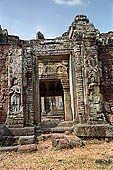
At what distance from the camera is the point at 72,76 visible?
299 inches

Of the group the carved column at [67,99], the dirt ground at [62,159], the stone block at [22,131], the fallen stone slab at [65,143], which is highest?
the carved column at [67,99]

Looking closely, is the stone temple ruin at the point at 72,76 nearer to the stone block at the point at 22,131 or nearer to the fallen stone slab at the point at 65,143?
the stone block at the point at 22,131

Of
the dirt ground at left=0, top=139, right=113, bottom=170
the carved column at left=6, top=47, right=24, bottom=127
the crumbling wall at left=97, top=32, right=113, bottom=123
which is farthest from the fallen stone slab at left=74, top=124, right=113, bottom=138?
the carved column at left=6, top=47, right=24, bottom=127

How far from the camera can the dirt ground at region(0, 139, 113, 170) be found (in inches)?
140

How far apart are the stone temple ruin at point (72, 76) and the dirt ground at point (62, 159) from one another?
65.4 inches

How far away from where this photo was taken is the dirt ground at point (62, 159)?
3.56 meters

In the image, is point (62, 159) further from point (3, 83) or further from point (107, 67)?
point (107, 67)

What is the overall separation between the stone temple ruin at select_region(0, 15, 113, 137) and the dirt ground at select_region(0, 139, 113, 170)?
5.45ft

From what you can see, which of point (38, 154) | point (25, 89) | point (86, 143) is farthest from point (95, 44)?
point (38, 154)

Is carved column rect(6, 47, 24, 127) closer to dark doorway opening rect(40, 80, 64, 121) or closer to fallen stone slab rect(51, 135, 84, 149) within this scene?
fallen stone slab rect(51, 135, 84, 149)

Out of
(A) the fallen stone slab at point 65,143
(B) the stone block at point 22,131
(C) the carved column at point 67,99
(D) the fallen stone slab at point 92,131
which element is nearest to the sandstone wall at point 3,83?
(B) the stone block at point 22,131

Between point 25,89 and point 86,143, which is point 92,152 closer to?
point 86,143

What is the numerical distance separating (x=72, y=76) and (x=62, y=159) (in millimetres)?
4154

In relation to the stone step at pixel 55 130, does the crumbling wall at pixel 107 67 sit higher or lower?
higher
